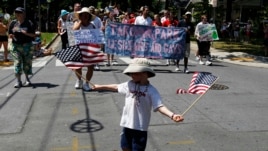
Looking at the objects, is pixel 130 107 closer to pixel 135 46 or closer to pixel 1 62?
pixel 135 46

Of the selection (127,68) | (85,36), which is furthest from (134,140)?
(85,36)

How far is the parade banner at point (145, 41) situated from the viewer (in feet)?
40.9

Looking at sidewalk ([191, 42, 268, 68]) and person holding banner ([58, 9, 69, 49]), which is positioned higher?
person holding banner ([58, 9, 69, 49])

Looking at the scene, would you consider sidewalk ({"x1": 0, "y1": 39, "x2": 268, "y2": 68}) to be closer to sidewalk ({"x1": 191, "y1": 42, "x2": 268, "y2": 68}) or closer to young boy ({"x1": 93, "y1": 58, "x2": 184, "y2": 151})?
sidewalk ({"x1": 191, "y1": 42, "x2": 268, "y2": 68})

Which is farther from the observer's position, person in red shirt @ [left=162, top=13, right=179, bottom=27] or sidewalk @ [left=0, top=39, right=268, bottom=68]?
sidewalk @ [left=0, top=39, right=268, bottom=68]

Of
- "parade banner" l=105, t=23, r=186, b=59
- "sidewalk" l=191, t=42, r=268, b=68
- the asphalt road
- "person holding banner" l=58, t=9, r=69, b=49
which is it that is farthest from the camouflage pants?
"sidewalk" l=191, t=42, r=268, b=68

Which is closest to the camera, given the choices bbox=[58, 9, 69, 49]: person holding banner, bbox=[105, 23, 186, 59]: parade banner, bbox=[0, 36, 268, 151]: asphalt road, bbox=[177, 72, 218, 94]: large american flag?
bbox=[177, 72, 218, 94]: large american flag

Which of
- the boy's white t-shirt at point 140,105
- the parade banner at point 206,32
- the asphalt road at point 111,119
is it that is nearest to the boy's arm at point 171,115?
the boy's white t-shirt at point 140,105

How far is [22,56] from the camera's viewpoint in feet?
30.8

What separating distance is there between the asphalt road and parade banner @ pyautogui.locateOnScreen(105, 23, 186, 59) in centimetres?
186

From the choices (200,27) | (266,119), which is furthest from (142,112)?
(200,27)

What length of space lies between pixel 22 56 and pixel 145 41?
169 inches

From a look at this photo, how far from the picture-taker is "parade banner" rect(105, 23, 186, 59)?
12.5 m

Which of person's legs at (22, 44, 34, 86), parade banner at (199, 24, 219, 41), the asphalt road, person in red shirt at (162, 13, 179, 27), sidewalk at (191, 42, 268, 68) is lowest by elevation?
sidewalk at (191, 42, 268, 68)
